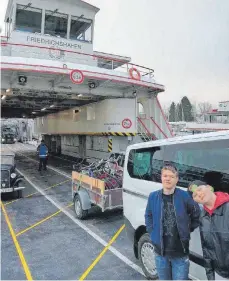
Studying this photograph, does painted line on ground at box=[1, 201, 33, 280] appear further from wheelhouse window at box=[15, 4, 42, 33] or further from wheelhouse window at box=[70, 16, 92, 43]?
wheelhouse window at box=[70, 16, 92, 43]

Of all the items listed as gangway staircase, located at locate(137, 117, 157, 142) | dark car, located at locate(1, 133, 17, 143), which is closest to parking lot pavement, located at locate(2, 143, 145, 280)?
gangway staircase, located at locate(137, 117, 157, 142)

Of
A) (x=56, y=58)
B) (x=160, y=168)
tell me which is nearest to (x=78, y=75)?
(x=56, y=58)

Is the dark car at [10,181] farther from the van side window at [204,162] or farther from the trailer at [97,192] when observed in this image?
the van side window at [204,162]

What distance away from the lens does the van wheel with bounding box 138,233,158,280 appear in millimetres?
4598

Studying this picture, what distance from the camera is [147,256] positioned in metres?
4.70

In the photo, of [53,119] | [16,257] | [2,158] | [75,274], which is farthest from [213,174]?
→ [53,119]

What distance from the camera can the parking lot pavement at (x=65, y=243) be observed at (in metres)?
5.22

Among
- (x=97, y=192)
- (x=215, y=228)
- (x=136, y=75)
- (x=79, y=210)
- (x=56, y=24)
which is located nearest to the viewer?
(x=215, y=228)

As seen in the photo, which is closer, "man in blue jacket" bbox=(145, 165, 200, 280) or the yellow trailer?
"man in blue jacket" bbox=(145, 165, 200, 280)

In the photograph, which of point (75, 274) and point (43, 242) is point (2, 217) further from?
point (75, 274)

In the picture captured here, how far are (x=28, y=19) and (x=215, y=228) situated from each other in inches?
641

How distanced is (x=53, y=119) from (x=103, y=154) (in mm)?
11204

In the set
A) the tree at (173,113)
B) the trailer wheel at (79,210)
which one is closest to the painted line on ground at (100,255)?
the trailer wheel at (79,210)

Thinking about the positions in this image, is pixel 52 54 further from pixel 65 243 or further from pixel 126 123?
pixel 65 243
